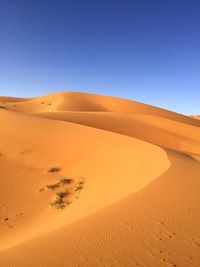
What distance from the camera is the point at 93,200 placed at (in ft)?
21.7

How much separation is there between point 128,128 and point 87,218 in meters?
16.1

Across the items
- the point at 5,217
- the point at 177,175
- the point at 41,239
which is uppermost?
the point at 177,175

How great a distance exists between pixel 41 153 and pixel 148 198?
7124 mm

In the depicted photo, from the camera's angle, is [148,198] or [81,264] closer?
[81,264]

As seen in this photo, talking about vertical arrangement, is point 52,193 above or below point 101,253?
below

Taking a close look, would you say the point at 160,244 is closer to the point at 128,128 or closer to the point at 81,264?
the point at 81,264

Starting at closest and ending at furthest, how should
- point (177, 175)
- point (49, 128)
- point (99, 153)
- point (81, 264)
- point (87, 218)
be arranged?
1. point (81, 264)
2. point (87, 218)
3. point (177, 175)
4. point (99, 153)
5. point (49, 128)

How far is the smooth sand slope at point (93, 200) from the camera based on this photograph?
11.1 ft

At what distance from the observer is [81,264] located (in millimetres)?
3113

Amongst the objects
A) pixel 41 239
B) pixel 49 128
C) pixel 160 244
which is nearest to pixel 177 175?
pixel 160 244

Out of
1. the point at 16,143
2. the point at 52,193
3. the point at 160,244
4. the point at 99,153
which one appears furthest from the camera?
the point at 16,143

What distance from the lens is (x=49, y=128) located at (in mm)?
14648

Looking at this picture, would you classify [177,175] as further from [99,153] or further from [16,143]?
[16,143]

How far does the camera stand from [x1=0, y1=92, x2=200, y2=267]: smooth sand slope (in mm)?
3387
